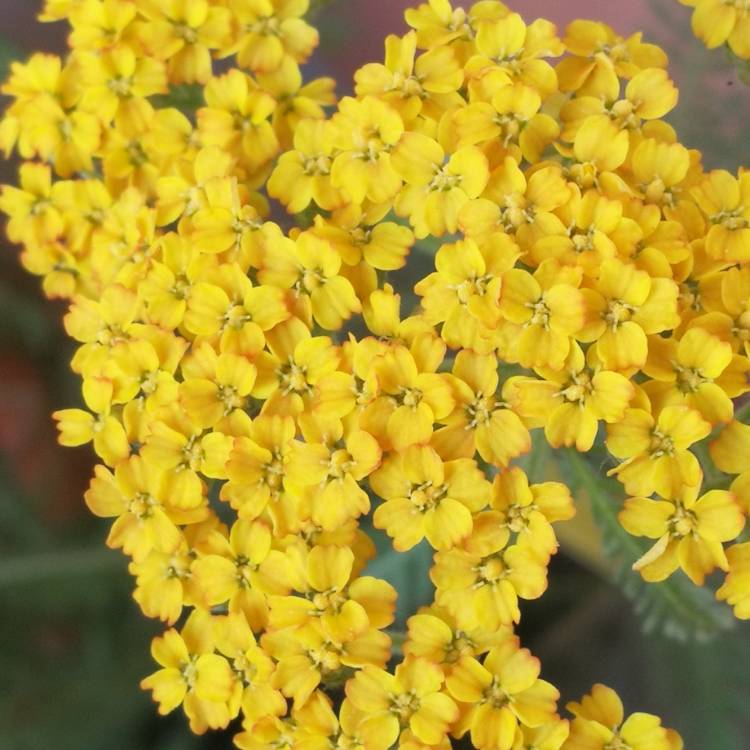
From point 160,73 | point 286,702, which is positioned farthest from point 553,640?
point 160,73

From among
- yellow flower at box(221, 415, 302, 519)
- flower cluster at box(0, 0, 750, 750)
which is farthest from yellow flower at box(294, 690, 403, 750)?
yellow flower at box(221, 415, 302, 519)

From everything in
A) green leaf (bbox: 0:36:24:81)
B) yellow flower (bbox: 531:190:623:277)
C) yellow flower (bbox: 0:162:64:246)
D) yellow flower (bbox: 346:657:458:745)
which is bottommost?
yellow flower (bbox: 346:657:458:745)

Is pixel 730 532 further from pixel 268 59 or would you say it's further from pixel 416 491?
pixel 268 59

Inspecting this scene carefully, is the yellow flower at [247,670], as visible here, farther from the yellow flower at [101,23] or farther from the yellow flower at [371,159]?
the yellow flower at [101,23]

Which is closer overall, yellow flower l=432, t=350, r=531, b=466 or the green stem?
yellow flower l=432, t=350, r=531, b=466

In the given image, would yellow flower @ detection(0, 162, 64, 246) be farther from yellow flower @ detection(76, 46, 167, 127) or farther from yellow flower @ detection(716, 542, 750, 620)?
yellow flower @ detection(716, 542, 750, 620)

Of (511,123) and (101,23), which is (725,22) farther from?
(101,23)
